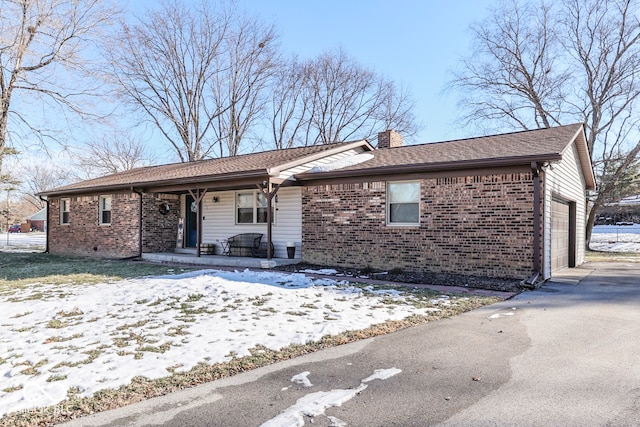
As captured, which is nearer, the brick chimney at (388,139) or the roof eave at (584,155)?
the roof eave at (584,155)

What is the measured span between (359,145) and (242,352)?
443 inches

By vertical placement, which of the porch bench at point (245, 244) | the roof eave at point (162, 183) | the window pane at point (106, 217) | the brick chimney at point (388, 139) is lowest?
the porch bench at point (245, 244)

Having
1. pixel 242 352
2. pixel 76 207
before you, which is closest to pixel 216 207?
pixel 76 207

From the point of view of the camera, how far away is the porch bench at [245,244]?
44.1 ft

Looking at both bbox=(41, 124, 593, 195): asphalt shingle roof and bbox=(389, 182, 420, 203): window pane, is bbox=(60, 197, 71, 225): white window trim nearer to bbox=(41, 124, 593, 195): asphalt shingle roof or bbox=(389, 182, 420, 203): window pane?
bbox=(41, 124, 593, 195): asphalt shingle roof

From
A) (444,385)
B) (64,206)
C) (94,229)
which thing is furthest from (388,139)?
(64,206)

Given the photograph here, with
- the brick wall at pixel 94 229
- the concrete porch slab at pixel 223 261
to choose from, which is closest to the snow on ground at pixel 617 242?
the concrete porch slab at pixel 223 261

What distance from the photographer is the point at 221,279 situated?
27.9ft

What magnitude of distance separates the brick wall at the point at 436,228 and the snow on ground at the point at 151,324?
2.54 meters

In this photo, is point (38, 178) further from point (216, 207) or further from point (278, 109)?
point (216, 207)

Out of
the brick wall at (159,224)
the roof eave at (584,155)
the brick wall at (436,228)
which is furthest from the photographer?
the brick wall at (159,224)

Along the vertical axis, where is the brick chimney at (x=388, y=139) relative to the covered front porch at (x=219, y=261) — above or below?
above

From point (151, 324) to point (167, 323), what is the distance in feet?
0.63

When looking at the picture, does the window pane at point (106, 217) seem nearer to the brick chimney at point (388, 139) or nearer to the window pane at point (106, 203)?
the window pane at point (106, 203)
